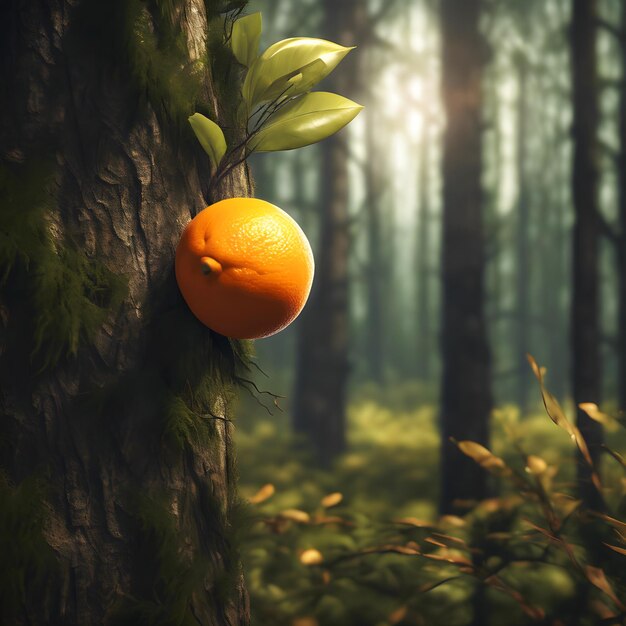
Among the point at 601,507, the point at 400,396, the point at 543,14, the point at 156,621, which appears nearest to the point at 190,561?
the point at 156,621

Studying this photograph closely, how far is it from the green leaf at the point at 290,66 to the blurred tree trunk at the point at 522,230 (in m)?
13.0

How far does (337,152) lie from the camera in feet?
22.9

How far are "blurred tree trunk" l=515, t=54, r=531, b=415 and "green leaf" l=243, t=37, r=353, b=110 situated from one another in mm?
12958

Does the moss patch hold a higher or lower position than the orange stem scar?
lower

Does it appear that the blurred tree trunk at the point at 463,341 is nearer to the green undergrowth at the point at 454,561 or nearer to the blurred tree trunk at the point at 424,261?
the green undergrowth at the point at 454,561

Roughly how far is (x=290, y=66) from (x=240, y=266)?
1.33ft

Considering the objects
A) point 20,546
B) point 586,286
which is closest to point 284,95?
point 20,546

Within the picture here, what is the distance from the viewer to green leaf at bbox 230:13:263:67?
124 cm

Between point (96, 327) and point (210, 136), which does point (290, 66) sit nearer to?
point (210, 136)

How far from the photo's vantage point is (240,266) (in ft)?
3.62

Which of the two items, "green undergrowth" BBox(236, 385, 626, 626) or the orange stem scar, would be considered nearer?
the orange stem scar

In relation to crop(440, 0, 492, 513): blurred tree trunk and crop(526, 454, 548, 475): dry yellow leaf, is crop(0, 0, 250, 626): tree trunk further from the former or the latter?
crop(440, 0, 492, 513): blurred tree trunk

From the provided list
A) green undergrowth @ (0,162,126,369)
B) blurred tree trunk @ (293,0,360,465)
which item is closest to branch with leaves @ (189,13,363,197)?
green undergrowth @ (0,162,126,369)

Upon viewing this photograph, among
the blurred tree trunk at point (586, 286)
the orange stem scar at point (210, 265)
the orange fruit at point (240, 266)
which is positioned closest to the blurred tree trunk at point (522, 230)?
the blurred tree trunk at point (586, 286)
